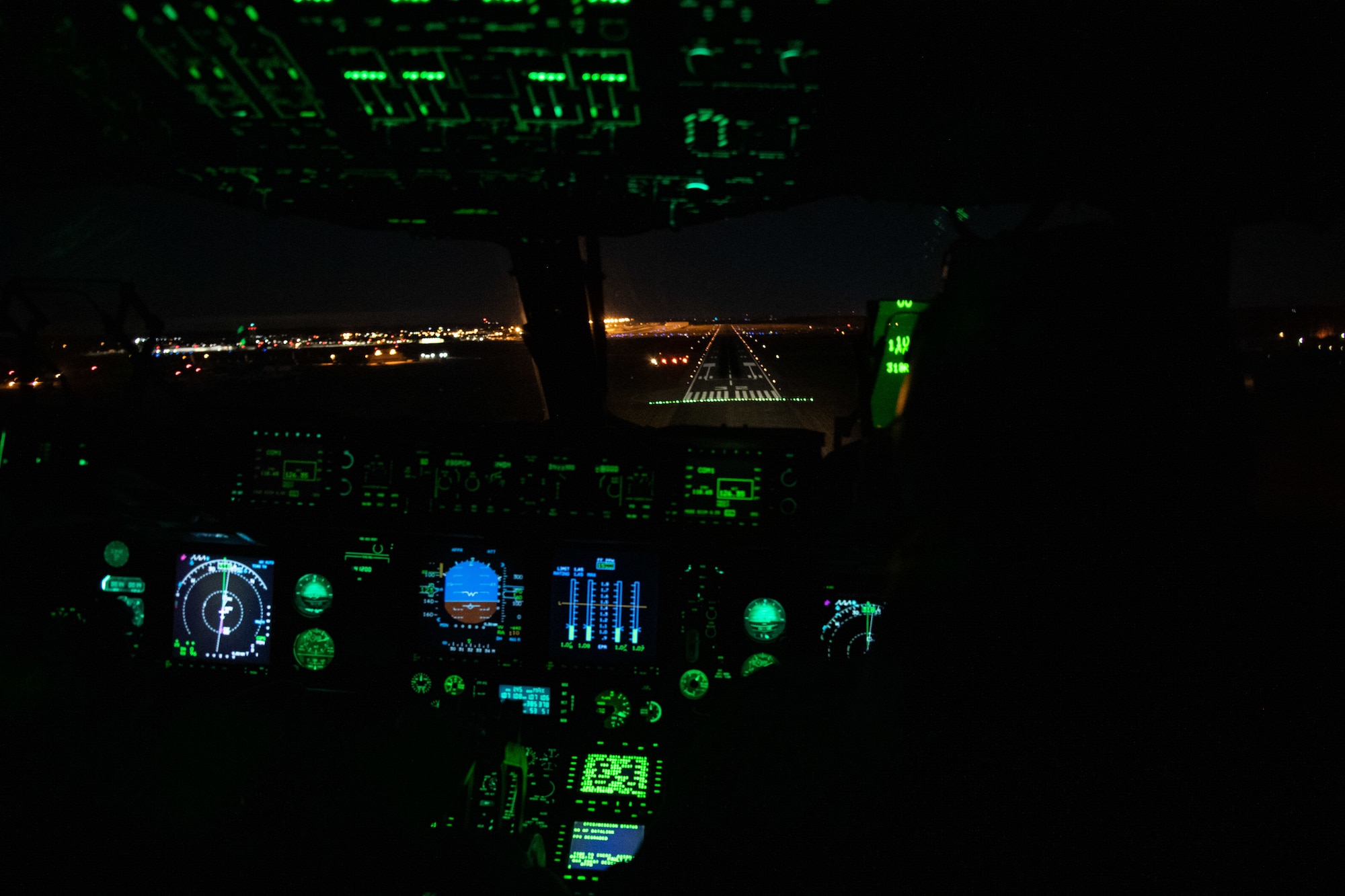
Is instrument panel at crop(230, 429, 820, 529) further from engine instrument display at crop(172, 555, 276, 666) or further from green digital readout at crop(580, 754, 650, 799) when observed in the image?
green digital readout at crop(580, 754, 650, 799)

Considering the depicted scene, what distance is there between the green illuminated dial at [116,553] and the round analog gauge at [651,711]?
1.98 m

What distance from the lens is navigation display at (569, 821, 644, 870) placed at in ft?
8.76

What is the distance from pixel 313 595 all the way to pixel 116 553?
2.61 feet

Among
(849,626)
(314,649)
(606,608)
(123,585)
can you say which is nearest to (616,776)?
(606,608)

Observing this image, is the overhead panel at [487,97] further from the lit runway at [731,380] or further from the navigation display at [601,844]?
the lit runway at [731,380]

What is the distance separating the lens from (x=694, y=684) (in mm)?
2846

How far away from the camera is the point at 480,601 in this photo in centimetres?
291

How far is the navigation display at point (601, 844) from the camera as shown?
2.67m

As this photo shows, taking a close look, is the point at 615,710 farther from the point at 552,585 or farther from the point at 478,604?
the point at 478,604

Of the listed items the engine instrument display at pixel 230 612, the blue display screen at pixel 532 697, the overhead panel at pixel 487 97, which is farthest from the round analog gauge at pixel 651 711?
the overhead panel at pixel 487 97

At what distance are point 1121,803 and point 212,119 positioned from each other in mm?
2133

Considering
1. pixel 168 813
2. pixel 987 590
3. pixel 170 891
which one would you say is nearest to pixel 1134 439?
pixel 987 590

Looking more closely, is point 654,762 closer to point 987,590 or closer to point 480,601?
point 480,601

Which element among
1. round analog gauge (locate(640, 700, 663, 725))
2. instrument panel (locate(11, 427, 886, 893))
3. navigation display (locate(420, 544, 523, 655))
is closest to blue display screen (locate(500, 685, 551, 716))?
instrument panel (locate(11, 427, 886, 893))
